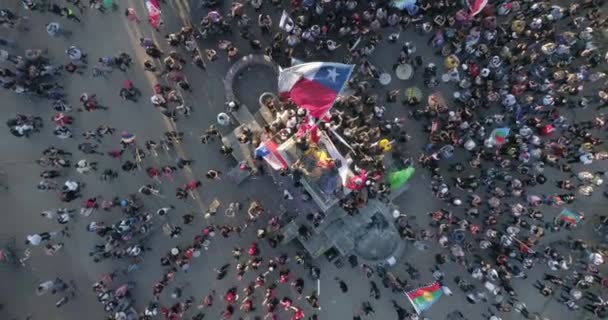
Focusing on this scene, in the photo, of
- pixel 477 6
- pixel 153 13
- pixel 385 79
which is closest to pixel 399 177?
pixel 385 79

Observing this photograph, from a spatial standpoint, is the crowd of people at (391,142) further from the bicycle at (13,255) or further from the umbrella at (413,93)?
the bicycle at (13,255)

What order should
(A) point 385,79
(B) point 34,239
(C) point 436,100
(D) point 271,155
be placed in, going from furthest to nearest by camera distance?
1. (A) point 385,79
2. (C) point 436,100
3. (B) point 34,239
4. (D) point 271,155

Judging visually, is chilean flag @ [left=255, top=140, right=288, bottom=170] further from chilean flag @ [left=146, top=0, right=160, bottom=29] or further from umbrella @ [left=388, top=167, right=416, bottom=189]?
chilean flag @ [left=146, top=0, right=160, bottom=29]

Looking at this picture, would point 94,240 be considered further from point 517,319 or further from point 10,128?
point 517,319

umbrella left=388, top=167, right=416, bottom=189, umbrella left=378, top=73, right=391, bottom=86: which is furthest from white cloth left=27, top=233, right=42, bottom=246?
umbrella left=378, top=73, right=391, bottom=86

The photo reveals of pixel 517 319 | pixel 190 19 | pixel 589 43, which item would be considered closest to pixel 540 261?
pixel 517 319

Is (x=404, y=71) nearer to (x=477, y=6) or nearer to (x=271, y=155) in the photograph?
(x=477, y=6)
